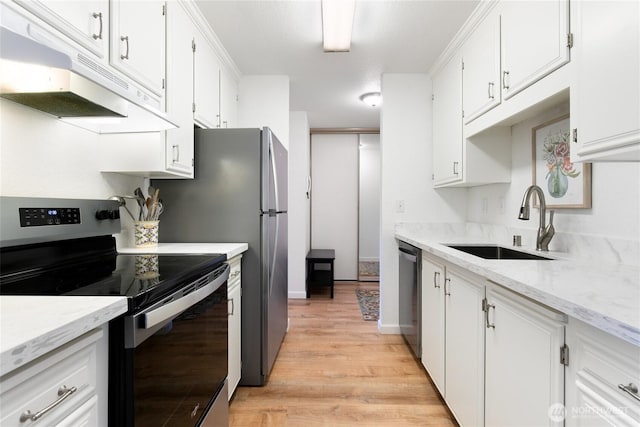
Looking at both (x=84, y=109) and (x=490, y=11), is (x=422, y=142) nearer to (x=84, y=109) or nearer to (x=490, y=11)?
(x=490, y=11)

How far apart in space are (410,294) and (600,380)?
5.78 ft

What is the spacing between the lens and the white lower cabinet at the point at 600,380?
621mm

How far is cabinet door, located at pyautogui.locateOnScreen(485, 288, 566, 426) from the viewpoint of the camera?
2.80 feet

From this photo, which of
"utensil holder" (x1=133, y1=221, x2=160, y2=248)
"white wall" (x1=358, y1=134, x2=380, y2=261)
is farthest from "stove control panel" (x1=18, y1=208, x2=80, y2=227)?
"white wall" (x1=358, y1=134, x2=380, y2=261)

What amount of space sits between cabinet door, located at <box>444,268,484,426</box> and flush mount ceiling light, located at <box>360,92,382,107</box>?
235 cm

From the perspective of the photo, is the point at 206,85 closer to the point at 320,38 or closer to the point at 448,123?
the point at 320,38

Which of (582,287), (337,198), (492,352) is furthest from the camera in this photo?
(337,198)

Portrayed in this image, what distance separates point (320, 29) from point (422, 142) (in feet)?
4.44

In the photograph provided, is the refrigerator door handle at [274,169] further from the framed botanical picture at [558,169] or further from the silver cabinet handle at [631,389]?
the silver cabinet handle at [631,389]

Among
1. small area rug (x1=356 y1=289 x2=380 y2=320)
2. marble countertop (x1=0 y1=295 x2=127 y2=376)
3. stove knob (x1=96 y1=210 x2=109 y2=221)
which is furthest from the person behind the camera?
small area rug (x1=356 y1=289 x2=380 y2=320)

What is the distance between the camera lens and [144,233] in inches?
65.1

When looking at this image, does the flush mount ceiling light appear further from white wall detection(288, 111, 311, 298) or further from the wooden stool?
the wooden stool

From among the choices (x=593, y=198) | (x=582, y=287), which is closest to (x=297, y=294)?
(x=593, y=198)

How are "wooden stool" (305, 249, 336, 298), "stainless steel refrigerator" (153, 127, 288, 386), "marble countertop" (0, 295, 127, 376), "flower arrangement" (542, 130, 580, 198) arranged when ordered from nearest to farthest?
"marble countertop" (0, 295, 127, 376) < "flower arrangement" (542, 130, 580, 198) < "stainless steel refrigerator" (153, 127, 288, 386) < "wooden stool" (305, 249, 336, 298)
